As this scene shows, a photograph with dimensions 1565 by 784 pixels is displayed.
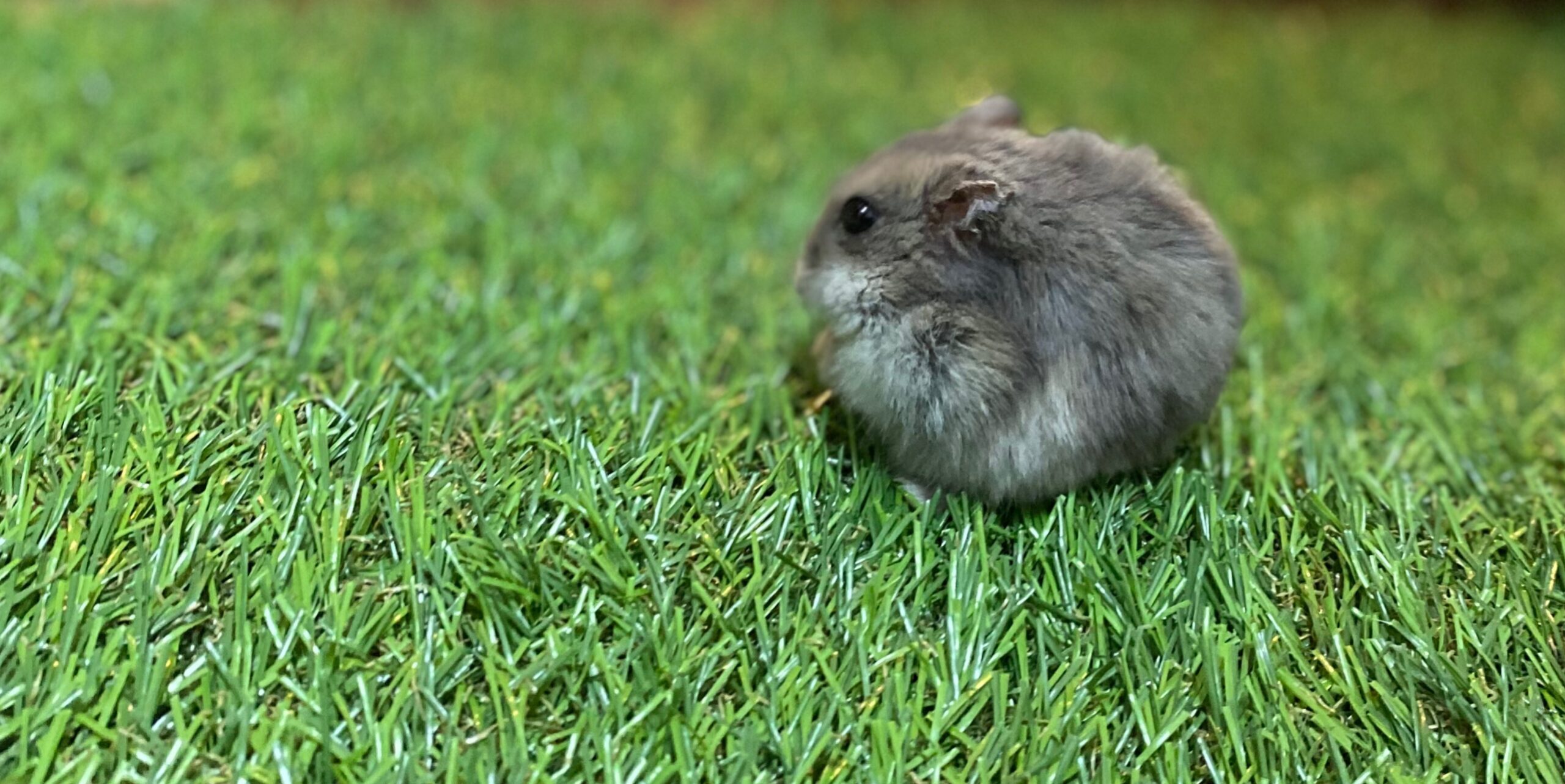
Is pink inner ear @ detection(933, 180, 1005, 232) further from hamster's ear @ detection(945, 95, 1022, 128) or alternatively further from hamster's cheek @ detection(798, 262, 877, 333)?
hamster's ear @ detection(945, 95, 1022, 128)

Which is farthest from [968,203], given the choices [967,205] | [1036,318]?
[1036,318]

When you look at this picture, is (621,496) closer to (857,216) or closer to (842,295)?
(842,295)

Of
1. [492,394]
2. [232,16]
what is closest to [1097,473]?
[492,394]

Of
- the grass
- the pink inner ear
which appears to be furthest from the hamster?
the grass

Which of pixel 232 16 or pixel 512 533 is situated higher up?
pixel 232 16

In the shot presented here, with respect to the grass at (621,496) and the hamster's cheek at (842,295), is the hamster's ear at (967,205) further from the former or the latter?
the grass at (621,496)

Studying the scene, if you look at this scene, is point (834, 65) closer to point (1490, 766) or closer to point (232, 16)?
point (232, 16)
